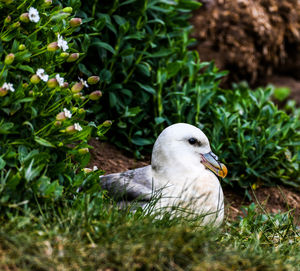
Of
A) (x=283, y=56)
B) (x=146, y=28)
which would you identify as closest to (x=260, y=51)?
(x=283, y=56)

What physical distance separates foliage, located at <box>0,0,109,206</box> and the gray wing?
1.43 ft

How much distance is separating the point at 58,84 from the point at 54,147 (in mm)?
330

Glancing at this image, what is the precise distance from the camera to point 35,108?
2678mm

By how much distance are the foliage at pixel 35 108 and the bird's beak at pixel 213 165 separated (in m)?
0.94

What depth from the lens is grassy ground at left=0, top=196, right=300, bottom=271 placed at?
223cm

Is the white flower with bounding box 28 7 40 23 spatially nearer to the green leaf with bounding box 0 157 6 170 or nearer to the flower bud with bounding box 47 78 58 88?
the flower bud with bounding box 47 78 58 88

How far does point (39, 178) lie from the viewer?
252 centimetres

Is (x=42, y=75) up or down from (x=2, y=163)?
up

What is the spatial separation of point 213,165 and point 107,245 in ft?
4.46

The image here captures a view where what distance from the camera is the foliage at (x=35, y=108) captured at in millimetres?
2516

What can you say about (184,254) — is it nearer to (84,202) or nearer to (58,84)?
(84,202)

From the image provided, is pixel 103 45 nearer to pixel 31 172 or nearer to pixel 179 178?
pixel 179 178

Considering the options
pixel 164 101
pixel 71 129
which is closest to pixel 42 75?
pixel 71 129

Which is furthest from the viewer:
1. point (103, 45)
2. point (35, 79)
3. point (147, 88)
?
point (147, 88)
